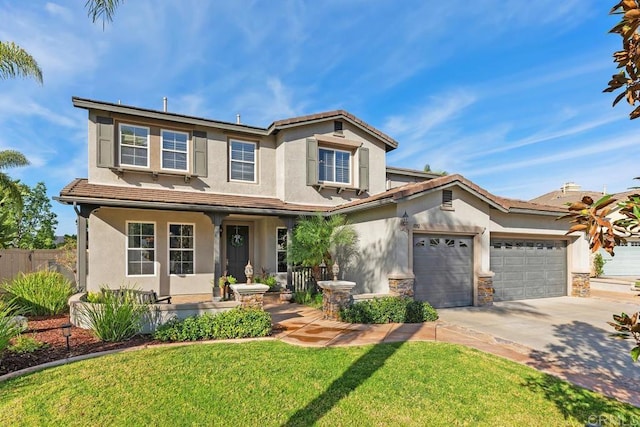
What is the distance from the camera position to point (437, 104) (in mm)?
15820

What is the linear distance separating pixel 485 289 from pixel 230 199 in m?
9.29

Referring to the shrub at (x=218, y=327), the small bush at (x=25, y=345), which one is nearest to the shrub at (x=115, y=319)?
the shrub at (x=218, y=327)

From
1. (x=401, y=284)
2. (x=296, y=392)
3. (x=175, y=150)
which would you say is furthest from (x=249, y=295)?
(x=175, y=150)

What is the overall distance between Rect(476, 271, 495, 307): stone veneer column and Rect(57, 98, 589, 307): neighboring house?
0.18ft

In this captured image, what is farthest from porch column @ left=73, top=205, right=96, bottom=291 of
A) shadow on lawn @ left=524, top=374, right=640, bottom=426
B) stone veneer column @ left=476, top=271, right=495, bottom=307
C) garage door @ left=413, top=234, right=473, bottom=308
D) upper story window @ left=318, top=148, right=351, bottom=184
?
stone veneer column @ left=476, top=271, right=495, bottom=307

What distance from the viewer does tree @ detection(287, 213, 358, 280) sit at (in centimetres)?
1135

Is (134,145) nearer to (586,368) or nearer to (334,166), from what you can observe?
(334,166)

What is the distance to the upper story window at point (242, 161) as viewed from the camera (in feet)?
44.1

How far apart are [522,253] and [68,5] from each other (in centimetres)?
1576

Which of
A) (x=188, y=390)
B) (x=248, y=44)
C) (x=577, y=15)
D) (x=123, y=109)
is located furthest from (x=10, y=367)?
(x=577, y=15)

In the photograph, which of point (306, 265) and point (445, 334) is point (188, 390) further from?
point (306, 265)

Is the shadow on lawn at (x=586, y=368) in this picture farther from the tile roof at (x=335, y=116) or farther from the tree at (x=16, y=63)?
the tree at (x=16, y=63)

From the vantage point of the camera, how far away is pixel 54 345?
6438 mm

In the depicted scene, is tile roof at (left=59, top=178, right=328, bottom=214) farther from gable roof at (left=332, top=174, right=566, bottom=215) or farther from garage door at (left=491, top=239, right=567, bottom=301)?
garage door at (left=491, top=239, right=567, bottom=301)
